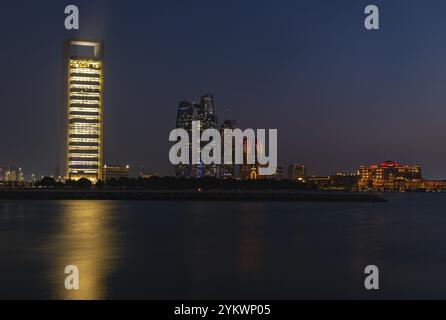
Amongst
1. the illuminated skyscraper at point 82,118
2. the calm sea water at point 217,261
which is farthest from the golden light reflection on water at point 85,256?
the illuminated skyscraper at point 82,118

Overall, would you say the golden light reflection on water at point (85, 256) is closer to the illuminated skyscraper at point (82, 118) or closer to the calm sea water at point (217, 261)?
the calm sea water at point (217, 261)

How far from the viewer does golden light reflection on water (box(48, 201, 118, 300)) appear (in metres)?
20.8

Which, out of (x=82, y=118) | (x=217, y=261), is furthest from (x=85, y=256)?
(x=82, y=118)

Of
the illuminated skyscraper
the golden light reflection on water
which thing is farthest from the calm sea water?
the illuminated skyscraper

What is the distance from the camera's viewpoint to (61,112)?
18362cm

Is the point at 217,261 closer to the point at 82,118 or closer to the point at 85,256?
the point at 85,256

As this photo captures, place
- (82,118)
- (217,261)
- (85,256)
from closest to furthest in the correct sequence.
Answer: (217,261), (85,256), (82,118)

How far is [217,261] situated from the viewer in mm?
29984

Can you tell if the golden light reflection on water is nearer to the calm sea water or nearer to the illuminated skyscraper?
the calm sea water

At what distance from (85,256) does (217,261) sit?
305 inches
